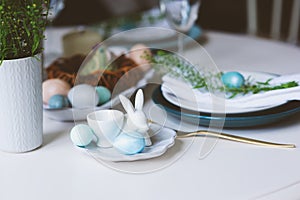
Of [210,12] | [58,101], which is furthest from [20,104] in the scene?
[210,12]

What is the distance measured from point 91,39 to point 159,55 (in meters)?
0.35

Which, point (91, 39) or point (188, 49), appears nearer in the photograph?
point (91, 39)

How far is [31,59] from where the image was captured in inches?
33.0

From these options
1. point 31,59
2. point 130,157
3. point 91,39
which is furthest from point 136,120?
point 91,39

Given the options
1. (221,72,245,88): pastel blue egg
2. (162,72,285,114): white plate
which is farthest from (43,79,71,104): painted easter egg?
(221,72,245,88): pastel blue egg

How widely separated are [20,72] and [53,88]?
0.23 m

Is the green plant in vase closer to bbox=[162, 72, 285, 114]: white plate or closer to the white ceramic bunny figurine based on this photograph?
the white ceramic bunny figurine

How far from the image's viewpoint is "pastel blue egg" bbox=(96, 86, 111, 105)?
103 cm

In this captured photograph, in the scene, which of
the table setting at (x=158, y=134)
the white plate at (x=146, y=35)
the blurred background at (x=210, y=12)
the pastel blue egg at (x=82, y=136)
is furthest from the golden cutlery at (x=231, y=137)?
the blurred background at (x=210, y=12)

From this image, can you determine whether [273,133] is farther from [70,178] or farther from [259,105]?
[70,178]

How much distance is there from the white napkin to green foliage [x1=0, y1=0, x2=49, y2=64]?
0.30m

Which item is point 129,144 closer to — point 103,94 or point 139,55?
point 103,94

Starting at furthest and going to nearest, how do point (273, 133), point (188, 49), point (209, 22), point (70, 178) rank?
point (209, 22) < point (188, 49) < point (273, 133) < point (70, 178)

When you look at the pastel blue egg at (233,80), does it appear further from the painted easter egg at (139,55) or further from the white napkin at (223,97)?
the painted easter egg at (139,55)
